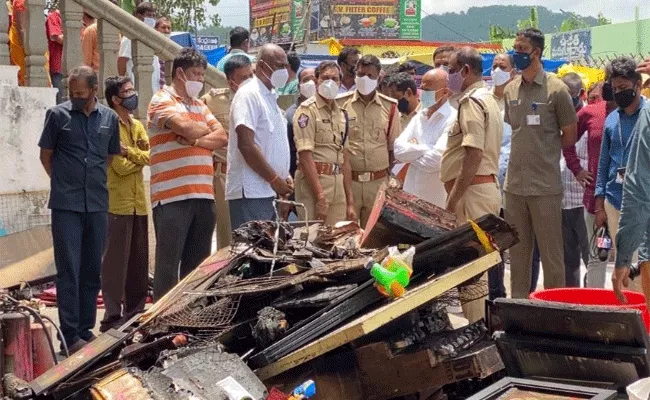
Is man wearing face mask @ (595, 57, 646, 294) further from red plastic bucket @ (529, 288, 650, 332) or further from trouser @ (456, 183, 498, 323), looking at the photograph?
red plastic bucket @ (529, 288, 650, 332)

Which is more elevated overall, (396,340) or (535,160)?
(535,160)

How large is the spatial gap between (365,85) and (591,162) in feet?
7.06

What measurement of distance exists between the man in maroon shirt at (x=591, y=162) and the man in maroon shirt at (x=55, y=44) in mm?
5643

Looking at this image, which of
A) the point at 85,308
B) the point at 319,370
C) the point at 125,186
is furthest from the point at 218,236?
the point at 319,370

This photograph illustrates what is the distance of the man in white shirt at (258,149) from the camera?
7426mm

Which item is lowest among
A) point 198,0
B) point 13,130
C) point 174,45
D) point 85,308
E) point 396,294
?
point 85,308

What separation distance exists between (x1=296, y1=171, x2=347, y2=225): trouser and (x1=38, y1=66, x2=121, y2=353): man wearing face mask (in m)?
1.78

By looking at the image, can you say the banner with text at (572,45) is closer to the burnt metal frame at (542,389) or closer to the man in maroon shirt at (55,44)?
the man in maroon shirt at (55,44)

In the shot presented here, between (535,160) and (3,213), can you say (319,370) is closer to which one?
(535,160)

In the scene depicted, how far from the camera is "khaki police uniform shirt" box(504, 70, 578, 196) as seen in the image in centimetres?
761

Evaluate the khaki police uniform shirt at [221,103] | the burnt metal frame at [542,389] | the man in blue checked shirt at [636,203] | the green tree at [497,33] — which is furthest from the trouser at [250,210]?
the green tree at [497,33]

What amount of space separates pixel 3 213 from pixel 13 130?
0.79m

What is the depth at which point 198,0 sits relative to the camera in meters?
37.9

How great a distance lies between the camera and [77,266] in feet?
23.7
